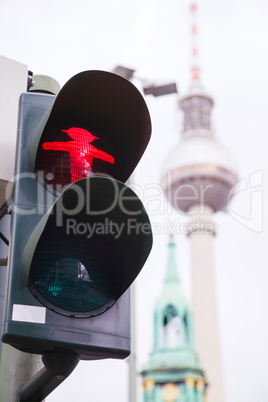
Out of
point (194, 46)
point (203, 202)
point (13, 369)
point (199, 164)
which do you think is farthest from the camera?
point (194, 46)

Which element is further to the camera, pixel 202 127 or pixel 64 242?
pixel 202 127

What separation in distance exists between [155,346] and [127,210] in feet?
178

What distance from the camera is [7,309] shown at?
7.52 ft

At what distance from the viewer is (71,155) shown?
2.79m

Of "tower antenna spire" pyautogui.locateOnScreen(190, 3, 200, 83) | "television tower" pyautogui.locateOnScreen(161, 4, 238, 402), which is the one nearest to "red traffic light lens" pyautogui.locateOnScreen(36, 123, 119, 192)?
"television tower" pyautogui.locateOnScreen(161, 4, 238, 402)

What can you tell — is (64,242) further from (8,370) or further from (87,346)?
(8,370)

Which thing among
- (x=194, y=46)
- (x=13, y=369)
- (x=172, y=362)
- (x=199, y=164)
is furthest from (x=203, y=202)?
(x=13, y=369)

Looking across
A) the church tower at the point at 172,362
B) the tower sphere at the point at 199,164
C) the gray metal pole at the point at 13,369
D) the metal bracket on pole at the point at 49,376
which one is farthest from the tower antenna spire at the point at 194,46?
the metal bracket on pole at the point at 49,376

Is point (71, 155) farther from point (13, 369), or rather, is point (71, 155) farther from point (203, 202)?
point (203, 202)

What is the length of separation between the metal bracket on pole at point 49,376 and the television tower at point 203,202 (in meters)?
73.3

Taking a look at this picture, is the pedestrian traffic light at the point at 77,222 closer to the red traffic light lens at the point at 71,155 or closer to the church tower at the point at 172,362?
the red traffic light lens at the point at 71,155

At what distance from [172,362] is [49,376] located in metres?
54.1

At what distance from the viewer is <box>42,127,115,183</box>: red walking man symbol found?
2.77 metres

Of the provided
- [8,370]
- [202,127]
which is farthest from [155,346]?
[8,370]
